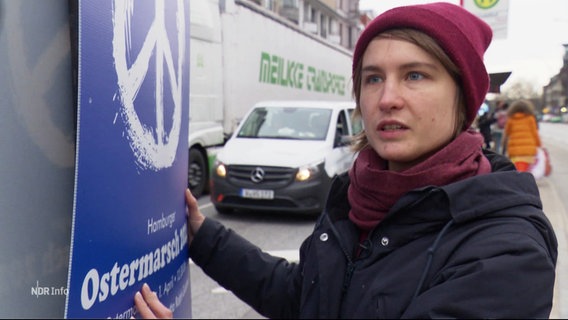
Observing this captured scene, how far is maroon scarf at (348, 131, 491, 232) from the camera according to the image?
43.1 inches

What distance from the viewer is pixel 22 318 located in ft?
3.73

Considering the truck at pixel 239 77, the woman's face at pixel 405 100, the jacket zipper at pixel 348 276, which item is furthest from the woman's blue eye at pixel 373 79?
the truck at pixel 239 77

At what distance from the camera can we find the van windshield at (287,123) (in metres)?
7.50

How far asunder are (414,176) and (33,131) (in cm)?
76

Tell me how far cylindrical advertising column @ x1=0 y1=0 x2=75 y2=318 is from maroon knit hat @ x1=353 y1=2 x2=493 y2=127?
0.62 metres

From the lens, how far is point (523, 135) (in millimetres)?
2004

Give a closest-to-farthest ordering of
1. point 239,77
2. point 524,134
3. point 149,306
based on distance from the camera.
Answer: point 149,306 < point 524,134 < point 239,77

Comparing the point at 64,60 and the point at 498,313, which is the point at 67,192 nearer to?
the point at 64,60

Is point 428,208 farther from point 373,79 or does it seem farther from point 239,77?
point 239,77

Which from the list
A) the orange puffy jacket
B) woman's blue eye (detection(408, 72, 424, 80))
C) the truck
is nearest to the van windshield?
the truck

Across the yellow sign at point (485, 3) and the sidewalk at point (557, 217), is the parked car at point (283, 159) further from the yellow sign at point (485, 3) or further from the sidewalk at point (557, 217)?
the yellow sign at point (485, 3)

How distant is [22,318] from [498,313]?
932 mm

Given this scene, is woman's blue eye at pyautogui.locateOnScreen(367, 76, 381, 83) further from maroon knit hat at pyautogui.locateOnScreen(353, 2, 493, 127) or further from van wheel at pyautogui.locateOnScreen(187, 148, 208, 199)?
van wheel at pyautogui.locateOnScreen(187, 148, 208, 199)

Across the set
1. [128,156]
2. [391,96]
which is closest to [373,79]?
[391,96]
